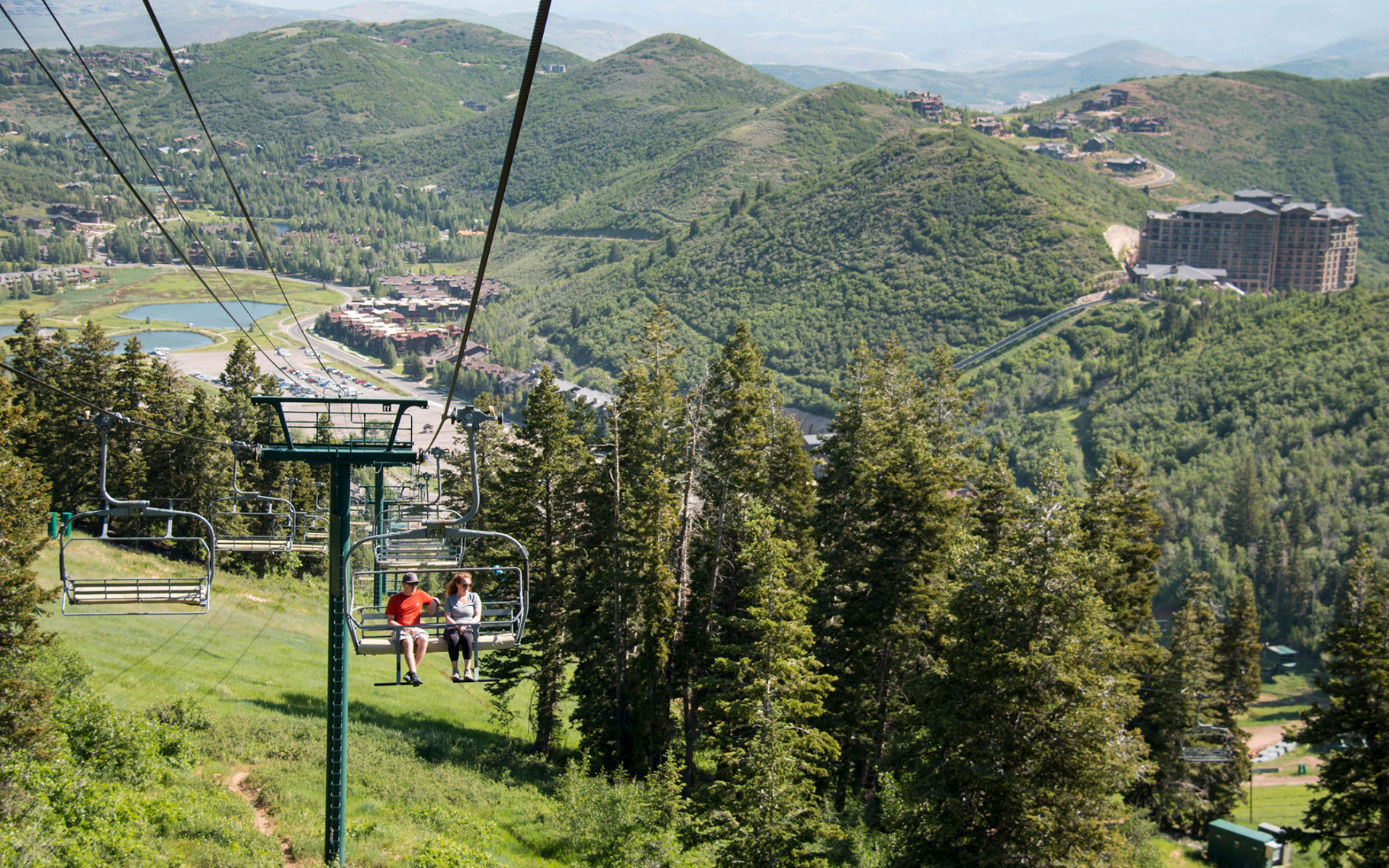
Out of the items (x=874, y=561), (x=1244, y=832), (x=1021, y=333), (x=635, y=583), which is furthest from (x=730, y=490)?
(x=1021, y=333)

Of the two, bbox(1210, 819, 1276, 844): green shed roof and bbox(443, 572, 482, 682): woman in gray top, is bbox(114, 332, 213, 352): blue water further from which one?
bbox(443, 572, 482, 682): woman in gray top

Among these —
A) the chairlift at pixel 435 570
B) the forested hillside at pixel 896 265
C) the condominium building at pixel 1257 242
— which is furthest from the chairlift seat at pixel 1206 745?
the condominium building at pixel 1257 242

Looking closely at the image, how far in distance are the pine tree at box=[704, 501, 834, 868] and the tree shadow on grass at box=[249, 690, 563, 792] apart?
7598 millimetres

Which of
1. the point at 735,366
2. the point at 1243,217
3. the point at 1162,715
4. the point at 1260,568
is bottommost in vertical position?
the point at 1260,568

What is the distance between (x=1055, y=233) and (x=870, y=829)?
150616mm

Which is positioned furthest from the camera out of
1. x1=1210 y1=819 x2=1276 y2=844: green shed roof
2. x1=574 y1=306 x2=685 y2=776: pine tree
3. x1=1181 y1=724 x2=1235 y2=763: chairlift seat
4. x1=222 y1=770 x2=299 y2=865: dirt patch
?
x1=1210 y1=819 x2=1276 y2=844: green shed roof

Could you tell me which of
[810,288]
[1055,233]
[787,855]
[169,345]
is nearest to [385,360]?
[169,345]

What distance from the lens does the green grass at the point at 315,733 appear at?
22.7 m

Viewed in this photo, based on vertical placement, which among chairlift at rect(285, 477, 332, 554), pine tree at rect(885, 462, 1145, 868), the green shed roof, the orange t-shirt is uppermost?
the orange t-shirt

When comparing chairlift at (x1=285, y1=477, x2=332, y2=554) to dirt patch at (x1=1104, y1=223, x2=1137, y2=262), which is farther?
dirt patch at (x1=1104, y1=223, x2=1137, y2=262)

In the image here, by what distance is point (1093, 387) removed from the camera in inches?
5157

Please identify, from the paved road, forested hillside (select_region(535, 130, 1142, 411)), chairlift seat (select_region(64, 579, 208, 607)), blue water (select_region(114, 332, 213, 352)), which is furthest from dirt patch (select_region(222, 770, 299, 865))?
blue water (select_region(114, 332, 213, 352))

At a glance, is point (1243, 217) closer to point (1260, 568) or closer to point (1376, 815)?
point (1260, 568)

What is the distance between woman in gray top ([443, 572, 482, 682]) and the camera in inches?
562
